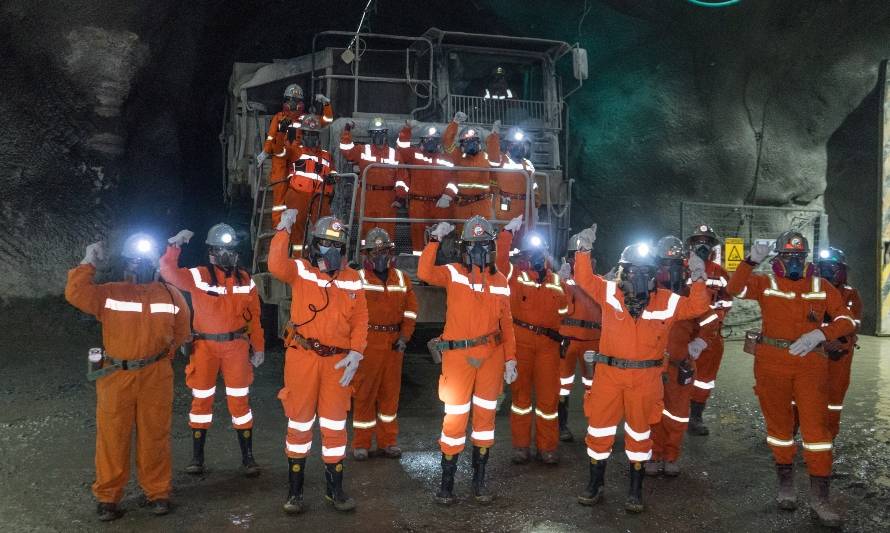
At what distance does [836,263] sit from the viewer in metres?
A: 6.21

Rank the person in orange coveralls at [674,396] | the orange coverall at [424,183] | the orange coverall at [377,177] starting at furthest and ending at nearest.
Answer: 1. the orange coverall at [424,183]
2. the orange coverall at [377,177]
3. the person in orange coveralls at [674,396]

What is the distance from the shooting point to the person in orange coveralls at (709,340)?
22.2ft

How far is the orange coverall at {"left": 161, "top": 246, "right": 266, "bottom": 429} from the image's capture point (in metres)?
5.50

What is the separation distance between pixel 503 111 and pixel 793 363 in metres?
6.02

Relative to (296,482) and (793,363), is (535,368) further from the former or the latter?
(296,482)

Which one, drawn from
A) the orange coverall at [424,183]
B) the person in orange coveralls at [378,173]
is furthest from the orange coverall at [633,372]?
the person in orange coveralls at [378,173]

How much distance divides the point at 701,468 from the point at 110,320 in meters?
4.85

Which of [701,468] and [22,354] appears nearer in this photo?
[701,468]

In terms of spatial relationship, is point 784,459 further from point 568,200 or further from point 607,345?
point 568,200

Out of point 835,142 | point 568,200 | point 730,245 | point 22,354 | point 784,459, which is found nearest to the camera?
point 784,459

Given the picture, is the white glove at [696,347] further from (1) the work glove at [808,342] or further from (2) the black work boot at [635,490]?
(2) the black work boot at [635,490]

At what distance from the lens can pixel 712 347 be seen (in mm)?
6746

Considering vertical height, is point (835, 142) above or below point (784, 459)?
above

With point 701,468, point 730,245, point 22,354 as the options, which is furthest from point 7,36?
point 730,245
